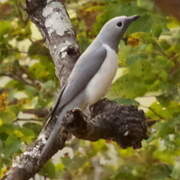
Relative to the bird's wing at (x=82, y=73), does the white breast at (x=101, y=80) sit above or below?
below

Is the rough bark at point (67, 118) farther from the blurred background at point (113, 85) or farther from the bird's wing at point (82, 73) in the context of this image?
the blurred background at point (113, 85)

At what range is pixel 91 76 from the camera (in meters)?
1.57

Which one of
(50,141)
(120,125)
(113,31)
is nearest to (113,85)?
(113,31)

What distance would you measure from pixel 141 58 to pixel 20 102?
25.1 inches

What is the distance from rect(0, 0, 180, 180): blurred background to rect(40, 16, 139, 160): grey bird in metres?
0.16

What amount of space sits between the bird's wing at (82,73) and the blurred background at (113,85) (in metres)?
0.19

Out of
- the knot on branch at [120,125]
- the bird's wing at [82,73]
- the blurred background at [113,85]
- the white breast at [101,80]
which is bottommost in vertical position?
the blurred background at [113,85]

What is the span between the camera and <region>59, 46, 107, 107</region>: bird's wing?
152cm

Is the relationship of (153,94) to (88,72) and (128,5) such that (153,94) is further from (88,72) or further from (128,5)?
(88,72)

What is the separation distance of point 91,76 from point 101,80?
0.03 meters

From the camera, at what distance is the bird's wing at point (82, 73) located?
1516mm

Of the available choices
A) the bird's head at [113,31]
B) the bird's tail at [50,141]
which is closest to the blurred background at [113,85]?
the bird's head at [113,31]

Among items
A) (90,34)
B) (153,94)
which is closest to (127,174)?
(153,94)

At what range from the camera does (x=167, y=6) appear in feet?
4.35
